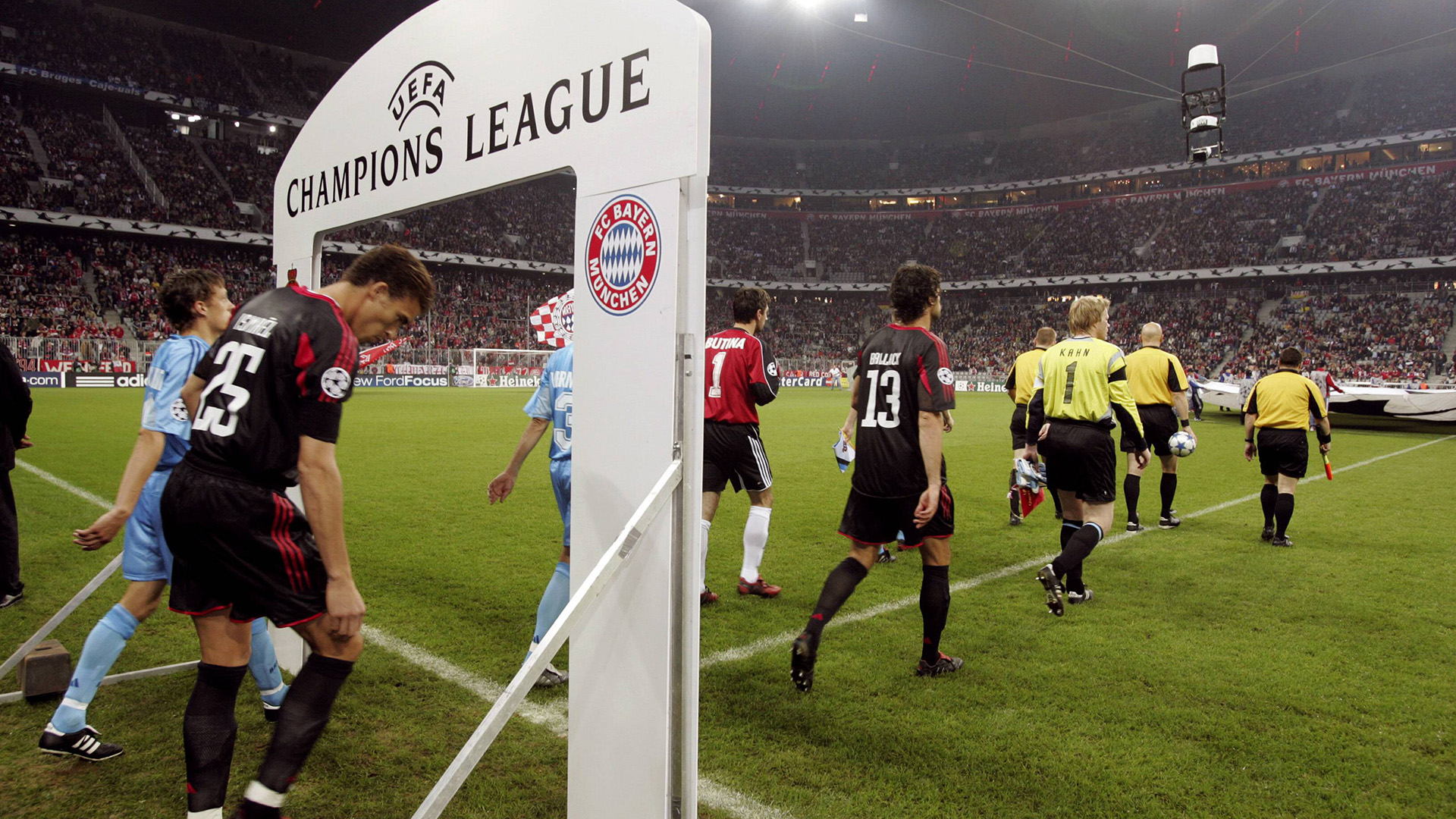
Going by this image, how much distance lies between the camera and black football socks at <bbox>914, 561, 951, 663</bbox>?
4.01 metres

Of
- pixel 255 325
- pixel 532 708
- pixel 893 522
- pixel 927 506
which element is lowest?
pixel 532 708

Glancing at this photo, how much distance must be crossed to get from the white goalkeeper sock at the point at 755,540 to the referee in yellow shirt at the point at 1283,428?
5086 mm

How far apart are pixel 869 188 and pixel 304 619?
60.8m

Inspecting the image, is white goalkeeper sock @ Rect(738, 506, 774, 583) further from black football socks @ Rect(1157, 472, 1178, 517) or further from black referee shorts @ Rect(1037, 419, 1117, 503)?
black football socks @ Rect(1157, 472, 1178, 517)

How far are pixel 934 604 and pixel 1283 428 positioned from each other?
553 cm

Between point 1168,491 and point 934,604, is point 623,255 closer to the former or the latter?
point 934,604

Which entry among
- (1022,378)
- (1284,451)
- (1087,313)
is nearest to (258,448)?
(1087,313)

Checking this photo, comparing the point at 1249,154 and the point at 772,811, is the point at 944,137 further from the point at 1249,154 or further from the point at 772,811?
the point at 772,811

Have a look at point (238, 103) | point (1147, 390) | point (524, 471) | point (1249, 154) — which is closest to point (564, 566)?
point (1147, 390)

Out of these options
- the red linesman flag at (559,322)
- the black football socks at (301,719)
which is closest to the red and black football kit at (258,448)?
the black football socks at (301,719)

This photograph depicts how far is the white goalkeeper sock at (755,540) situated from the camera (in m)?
5.54

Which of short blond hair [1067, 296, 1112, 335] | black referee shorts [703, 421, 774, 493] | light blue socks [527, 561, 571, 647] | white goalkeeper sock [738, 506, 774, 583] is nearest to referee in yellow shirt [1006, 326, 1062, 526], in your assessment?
short blond hair [1067, 296, 1112, 335]

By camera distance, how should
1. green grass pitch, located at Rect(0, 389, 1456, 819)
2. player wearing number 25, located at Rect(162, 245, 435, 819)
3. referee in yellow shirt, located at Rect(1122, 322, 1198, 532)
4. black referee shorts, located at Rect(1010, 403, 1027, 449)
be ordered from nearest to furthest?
1. player wearing number 25, located at Rect(162, 245, 435, 819)
2. green grass pitch, located at Rect(0, 389, 1456, 819)
3. referee in yellow shirt, located at Rect(1122, 322, 1198, 532)
4. black referee shorts, located at Rect(1010, 403, 1027, 449)

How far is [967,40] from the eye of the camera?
118ft
